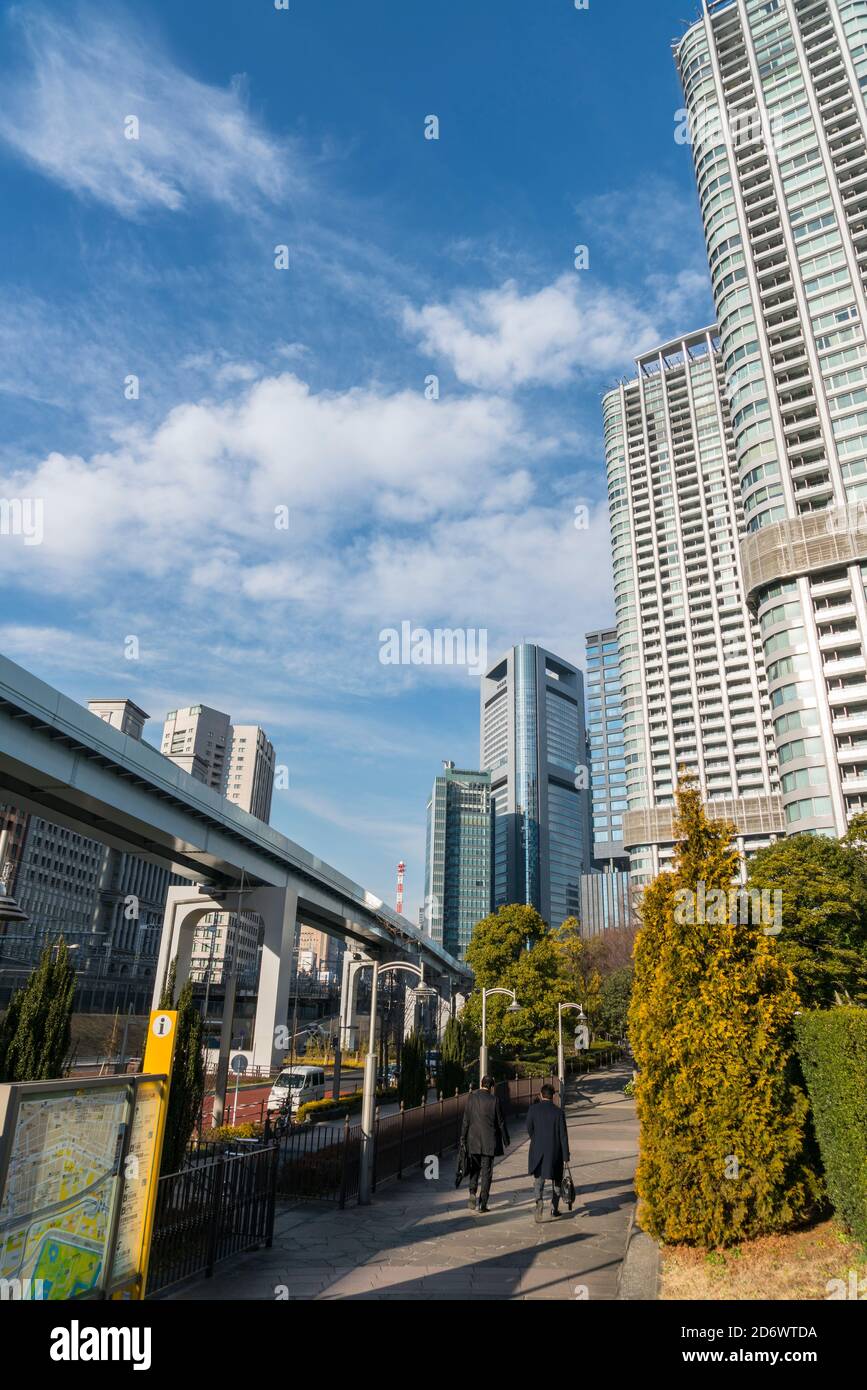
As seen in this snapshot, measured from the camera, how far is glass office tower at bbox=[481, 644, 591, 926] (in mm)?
175750

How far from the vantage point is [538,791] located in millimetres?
179750

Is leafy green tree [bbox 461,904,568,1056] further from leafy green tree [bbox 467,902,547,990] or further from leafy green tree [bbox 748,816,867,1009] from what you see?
leafy green tree [bbox 748,816,867,1009]

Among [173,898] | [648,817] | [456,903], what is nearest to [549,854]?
[456,903]

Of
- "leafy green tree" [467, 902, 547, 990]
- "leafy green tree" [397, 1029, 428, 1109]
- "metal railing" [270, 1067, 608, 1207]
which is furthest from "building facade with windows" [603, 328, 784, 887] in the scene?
"metal railing" [270, 1067, 608, 1207]

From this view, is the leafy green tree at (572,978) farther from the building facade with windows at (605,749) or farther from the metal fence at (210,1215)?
the building facade with windows at (605,749)

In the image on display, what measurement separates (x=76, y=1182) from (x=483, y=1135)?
22.2ft

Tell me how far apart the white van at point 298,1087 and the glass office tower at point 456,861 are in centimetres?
13394

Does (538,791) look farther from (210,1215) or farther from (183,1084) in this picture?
(210,1215)

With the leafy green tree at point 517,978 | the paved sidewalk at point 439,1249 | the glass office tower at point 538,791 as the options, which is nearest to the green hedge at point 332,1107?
the leafy green tree at point 517,978

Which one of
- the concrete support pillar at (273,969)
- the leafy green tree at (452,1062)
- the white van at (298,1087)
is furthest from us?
the concrete support pillar at (273,969)

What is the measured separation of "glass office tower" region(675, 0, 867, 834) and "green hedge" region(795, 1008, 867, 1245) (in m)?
50.2

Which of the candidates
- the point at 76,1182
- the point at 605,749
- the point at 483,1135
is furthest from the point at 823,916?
the point at 605,749

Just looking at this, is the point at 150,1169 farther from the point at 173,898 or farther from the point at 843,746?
the point at 843,746

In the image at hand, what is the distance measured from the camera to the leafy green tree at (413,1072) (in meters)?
18.8
